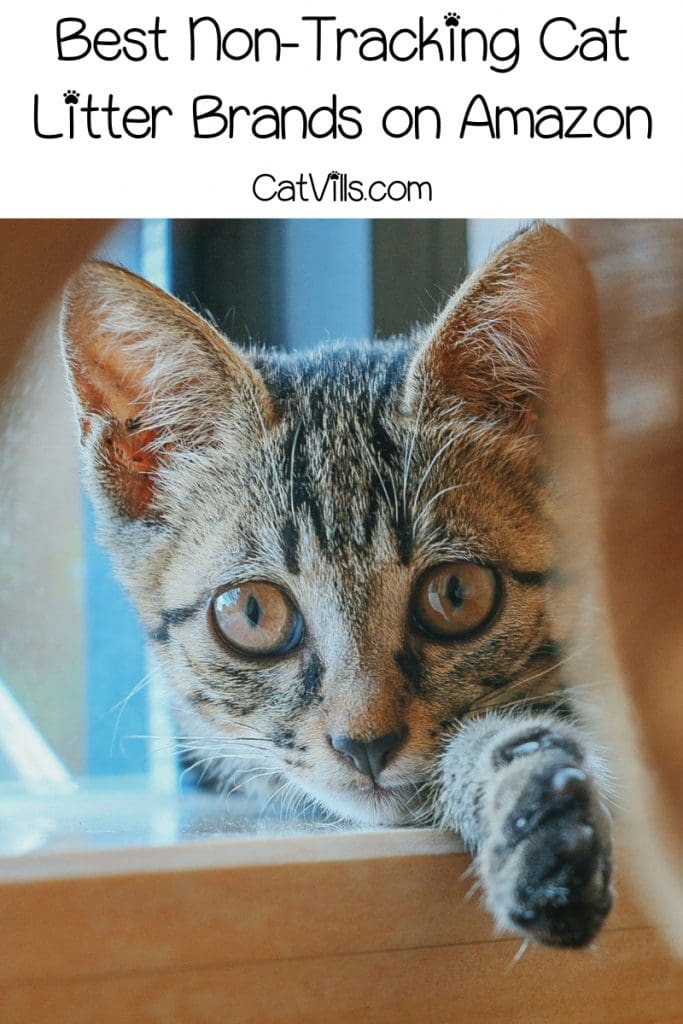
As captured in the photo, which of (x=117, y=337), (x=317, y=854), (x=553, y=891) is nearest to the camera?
(x=553, y=891)

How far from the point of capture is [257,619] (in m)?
0.74

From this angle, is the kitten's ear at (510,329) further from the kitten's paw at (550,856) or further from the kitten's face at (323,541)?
the kitten's paw at (550,856)

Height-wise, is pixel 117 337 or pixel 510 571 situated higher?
pixel 117 337

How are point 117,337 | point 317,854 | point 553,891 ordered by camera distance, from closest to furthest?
point 553,891 < point 317,854 < point 117,337

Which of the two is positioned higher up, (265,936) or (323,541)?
(323,541)

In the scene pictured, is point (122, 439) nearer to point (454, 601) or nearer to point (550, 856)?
point (454, 601)

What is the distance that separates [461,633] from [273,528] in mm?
174
